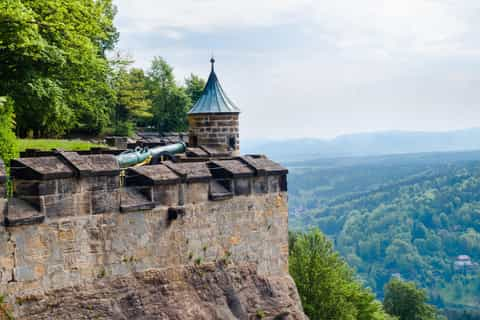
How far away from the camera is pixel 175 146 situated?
19359 millimetres

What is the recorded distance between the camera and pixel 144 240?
38.6 feet

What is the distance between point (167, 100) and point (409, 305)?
2525cm

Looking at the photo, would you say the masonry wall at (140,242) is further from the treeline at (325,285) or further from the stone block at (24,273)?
the treeline at (325,285)

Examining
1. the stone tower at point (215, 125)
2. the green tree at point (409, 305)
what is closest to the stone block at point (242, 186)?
the stone tower at point (215, 125)

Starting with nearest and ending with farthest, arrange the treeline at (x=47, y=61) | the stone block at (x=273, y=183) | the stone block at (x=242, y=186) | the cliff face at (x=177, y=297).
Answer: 1. the cliff face at (x=177, y=297)
2. the stone block at (x=242, y=186)
3. the stone block at (x=273, y=183)
4. the treeline at (x=47, y=61)

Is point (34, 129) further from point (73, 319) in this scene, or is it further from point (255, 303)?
point (73, 319)

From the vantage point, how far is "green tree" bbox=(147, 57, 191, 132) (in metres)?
50.0

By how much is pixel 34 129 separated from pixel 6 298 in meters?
19.9

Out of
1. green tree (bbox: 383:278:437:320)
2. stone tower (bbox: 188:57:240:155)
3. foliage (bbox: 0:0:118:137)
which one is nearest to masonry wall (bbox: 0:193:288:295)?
foliage (bbox: 0:0:118:137)

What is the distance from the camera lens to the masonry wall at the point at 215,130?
22.9m

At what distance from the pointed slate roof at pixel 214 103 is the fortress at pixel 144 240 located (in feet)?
26.2

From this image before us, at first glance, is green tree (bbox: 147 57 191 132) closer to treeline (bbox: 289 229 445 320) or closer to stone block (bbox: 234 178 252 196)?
treeline (bbox: 289 229 445 320)

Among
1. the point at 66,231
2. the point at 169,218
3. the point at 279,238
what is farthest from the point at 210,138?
the point at 66,231

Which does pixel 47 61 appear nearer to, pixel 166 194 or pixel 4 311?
pixel 166 194
